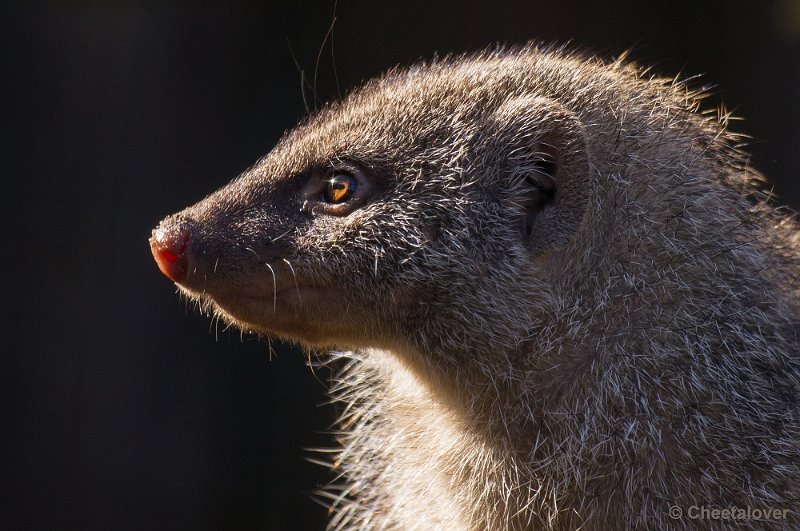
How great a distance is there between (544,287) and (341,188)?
1.86 feet

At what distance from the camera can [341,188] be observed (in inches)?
93.1

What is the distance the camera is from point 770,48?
4.51 m

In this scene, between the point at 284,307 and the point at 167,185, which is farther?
the point at 167,185

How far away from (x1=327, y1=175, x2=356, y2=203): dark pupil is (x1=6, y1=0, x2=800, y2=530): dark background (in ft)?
7.54

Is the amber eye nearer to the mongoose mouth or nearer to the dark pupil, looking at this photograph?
the dark pupil

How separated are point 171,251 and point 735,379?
1402 millimetres

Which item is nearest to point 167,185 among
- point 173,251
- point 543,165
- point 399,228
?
point 173,251

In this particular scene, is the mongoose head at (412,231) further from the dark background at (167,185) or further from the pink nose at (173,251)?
the dark background at (167,185)

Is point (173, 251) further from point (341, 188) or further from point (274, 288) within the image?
point (341, 188)

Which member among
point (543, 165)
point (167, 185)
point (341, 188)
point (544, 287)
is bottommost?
point (544, 287)

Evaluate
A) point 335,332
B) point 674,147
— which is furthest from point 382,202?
point 674,147

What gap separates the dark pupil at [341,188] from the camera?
236cm

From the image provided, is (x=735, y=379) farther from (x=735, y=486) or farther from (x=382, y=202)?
(x=382, y=202)

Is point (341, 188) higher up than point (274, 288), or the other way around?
point (341, 188)
